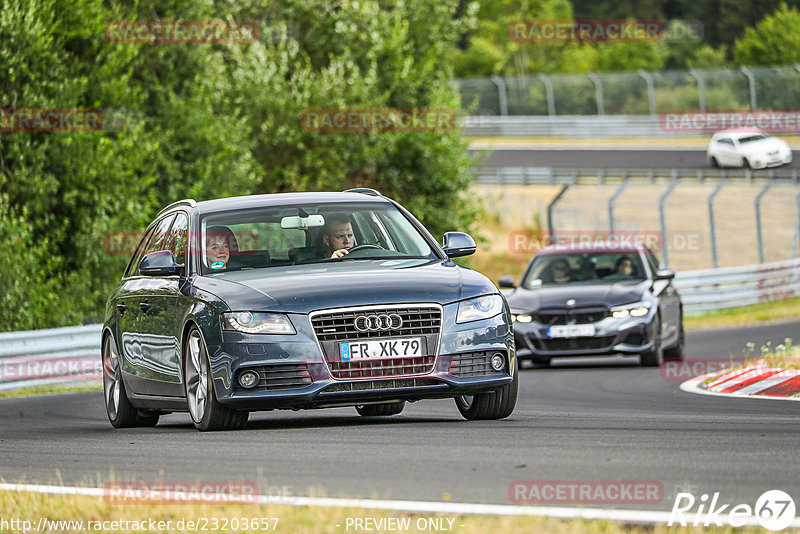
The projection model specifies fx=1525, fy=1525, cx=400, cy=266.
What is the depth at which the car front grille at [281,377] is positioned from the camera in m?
8.89

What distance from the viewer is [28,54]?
25.1m

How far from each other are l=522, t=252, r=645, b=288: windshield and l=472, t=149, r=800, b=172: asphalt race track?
33738 mm

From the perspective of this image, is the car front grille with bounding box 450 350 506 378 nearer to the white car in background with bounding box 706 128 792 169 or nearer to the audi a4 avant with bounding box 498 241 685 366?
the audi a4 avant with bounding box 498 241 685 366

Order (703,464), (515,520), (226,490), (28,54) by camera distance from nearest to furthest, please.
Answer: (515,520)
(226,490)
(703,464)
(28,54)

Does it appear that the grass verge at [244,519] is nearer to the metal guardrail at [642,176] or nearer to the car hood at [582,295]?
the car hood at [582,295]

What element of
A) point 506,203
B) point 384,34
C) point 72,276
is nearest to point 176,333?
point 72,276

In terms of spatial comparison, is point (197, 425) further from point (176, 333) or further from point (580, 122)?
point (580, 122)

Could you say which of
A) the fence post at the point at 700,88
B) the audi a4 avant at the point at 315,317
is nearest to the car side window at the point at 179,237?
the audi a4 avant at the point at 315,317

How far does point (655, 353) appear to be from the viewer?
17672 mm

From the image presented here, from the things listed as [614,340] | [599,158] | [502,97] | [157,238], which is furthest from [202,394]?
[502,97]

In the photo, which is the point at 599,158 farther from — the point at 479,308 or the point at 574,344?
the point at 479,308

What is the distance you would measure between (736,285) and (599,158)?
82.6 feet

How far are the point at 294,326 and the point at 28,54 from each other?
17.6 meters

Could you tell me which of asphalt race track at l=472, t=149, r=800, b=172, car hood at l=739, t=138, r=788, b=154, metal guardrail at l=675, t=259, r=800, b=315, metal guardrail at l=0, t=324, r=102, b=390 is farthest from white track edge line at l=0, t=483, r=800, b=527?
asphalt race track at l=472, t=149, r=800, b=172
